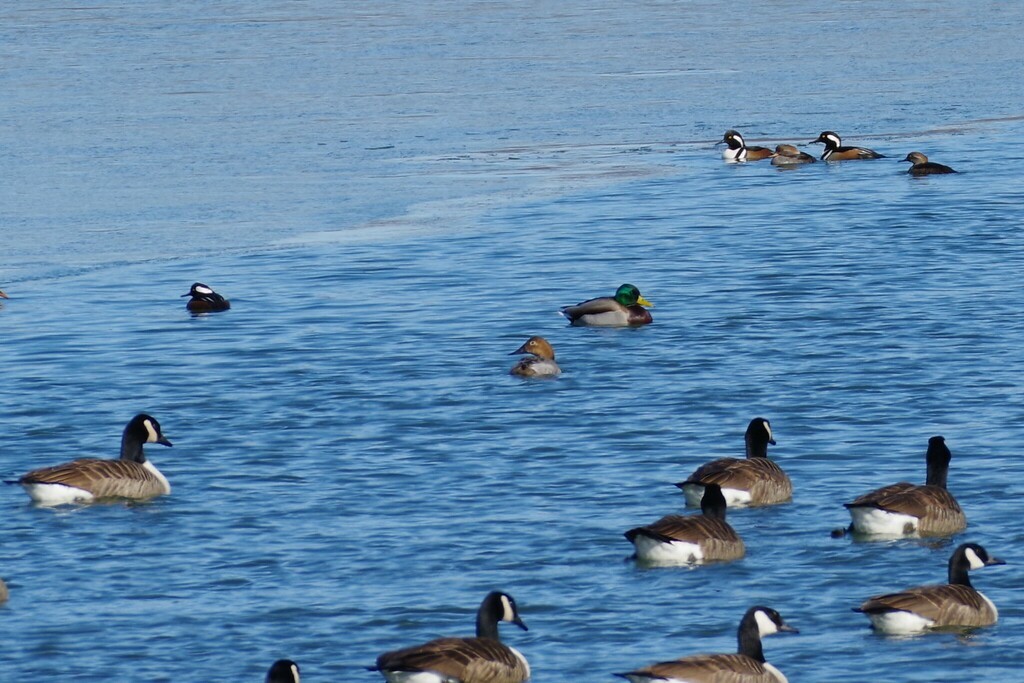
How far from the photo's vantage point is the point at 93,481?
47.9ft

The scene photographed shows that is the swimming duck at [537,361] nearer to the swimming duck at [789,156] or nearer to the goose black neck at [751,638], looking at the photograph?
the goose black neck at [751,638]

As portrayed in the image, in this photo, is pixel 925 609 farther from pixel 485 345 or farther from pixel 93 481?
pixel 485 345

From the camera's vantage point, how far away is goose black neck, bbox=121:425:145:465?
15.2m

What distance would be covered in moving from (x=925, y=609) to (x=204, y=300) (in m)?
12.6

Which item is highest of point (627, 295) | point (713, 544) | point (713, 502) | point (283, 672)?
point (627, 295)

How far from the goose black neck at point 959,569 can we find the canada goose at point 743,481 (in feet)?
8.11

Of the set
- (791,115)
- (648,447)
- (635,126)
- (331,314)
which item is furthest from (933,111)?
(648,447)

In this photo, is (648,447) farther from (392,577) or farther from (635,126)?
(635,126)

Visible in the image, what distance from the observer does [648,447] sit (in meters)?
15.9

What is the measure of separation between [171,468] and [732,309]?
26.5ft

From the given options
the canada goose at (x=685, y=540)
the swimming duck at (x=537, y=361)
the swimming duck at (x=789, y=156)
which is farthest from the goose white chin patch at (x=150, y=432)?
the swimming duck at (x=789, y=156)

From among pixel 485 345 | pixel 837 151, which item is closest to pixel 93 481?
pixel 485 345

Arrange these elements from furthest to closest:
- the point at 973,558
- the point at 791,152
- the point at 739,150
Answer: the point at 791,152 < the point at 739,150 < the point at 973,558

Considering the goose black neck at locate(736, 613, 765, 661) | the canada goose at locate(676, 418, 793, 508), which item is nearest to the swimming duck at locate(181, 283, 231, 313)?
the canada goose at locate(676, 418, 793, 508)
